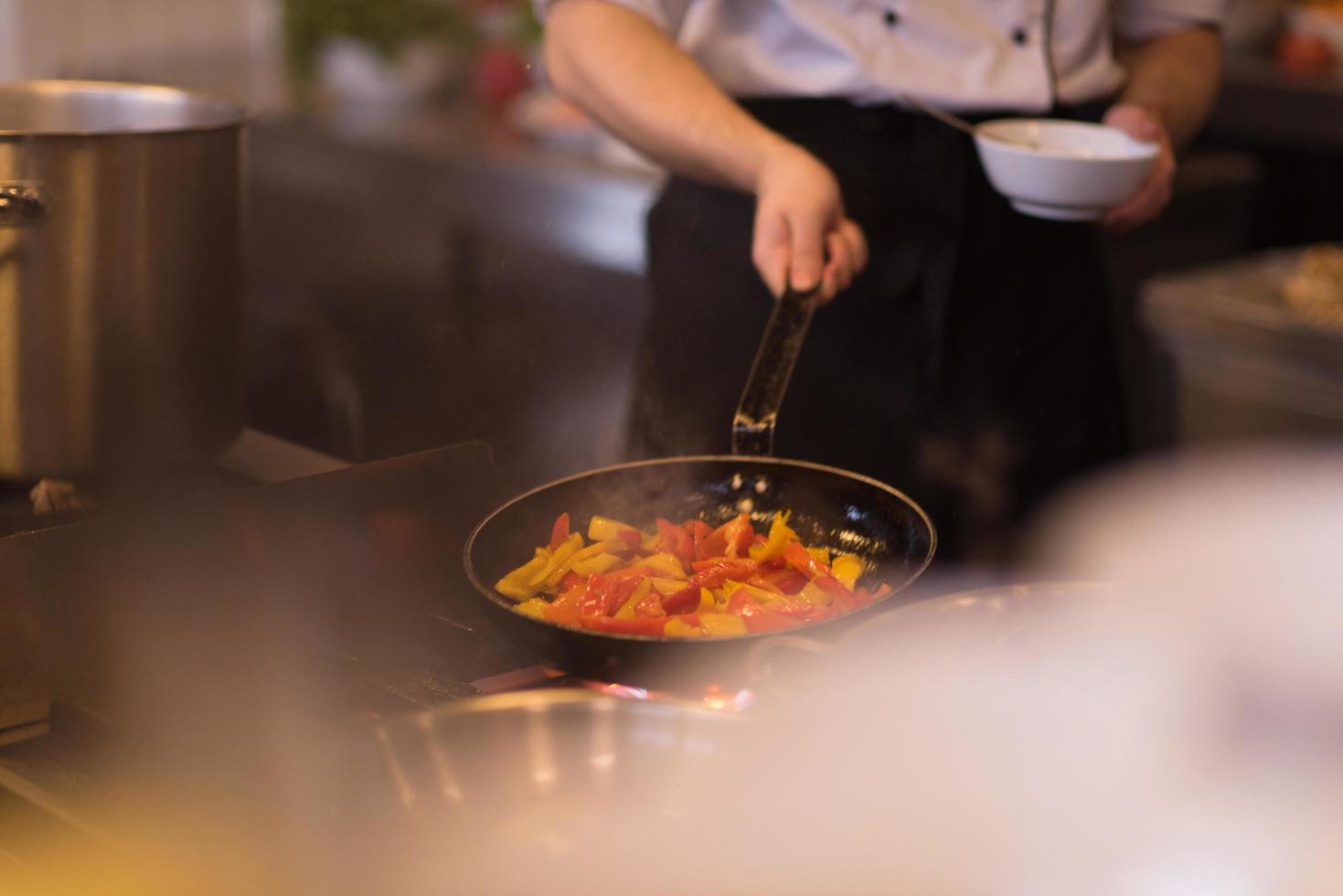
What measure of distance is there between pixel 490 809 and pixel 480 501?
47 centimetres

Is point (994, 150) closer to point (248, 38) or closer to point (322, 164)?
point (322, 164)

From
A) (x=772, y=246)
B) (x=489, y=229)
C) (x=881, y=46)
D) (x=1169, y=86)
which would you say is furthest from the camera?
(x=489, y=229)

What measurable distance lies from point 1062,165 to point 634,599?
65 centimetres

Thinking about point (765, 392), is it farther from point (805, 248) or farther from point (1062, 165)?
point (1062, 165)

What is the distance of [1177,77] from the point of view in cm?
160

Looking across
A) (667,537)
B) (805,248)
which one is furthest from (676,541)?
(805,248)

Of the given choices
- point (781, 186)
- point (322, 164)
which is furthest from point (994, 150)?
point (322, 164)

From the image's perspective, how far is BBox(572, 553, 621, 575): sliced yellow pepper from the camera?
0.87 metres

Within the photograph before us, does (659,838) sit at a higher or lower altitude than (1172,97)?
lower

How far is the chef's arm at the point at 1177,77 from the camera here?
1572 mm

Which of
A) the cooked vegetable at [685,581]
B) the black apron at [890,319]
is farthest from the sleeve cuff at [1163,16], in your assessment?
the cooked vegetable at [685,581]

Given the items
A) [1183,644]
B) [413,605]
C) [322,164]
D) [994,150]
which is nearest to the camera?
[1183,644]

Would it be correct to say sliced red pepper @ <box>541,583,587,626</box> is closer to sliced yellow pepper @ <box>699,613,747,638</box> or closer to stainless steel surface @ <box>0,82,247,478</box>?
sliced yellow pepper @ <box>699,613,747,638</box>

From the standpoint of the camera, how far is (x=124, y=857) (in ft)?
2.11
